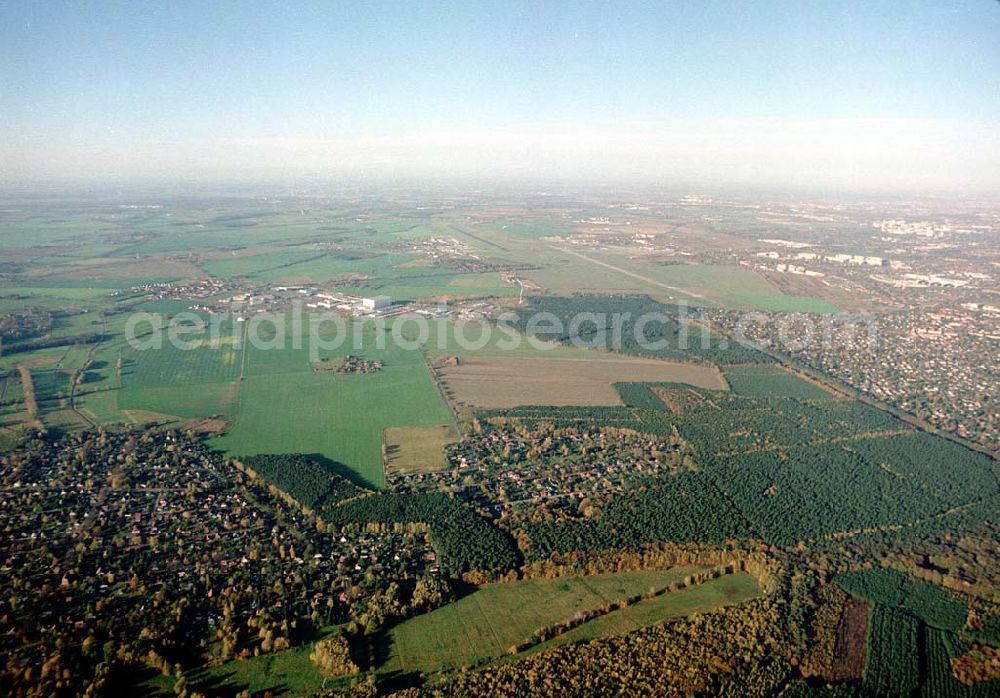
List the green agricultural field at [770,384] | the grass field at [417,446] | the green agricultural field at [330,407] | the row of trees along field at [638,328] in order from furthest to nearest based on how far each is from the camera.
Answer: the row of trees along field at [638,328] < the green agricultural field at [770,384] < the green agricultural field at [330,407] < the grass field at [417,446]

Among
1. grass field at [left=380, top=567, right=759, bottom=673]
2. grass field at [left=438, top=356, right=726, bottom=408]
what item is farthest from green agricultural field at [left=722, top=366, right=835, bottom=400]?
grass field at [left=380, top=567, right=759, bottom=673]

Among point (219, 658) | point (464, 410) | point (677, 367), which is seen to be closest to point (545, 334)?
point (677, 367)

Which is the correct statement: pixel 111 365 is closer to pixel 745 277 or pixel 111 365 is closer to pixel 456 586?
pixel 456 586

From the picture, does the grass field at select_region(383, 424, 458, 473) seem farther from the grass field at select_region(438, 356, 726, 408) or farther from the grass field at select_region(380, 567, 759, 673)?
the grass field at select_region(380, 567, 759, 673)

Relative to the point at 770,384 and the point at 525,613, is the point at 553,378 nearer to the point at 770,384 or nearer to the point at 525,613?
the point at 770,384

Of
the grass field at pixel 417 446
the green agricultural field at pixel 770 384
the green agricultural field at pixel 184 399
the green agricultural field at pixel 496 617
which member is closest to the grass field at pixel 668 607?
the green agricultural field at pixel 496 617

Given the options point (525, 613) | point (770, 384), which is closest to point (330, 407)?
point (525, 613)

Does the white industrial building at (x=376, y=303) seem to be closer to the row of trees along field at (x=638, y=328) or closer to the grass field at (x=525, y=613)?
the row of trees along field at (x=638, y=328)

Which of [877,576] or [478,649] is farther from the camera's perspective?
[877,576]
